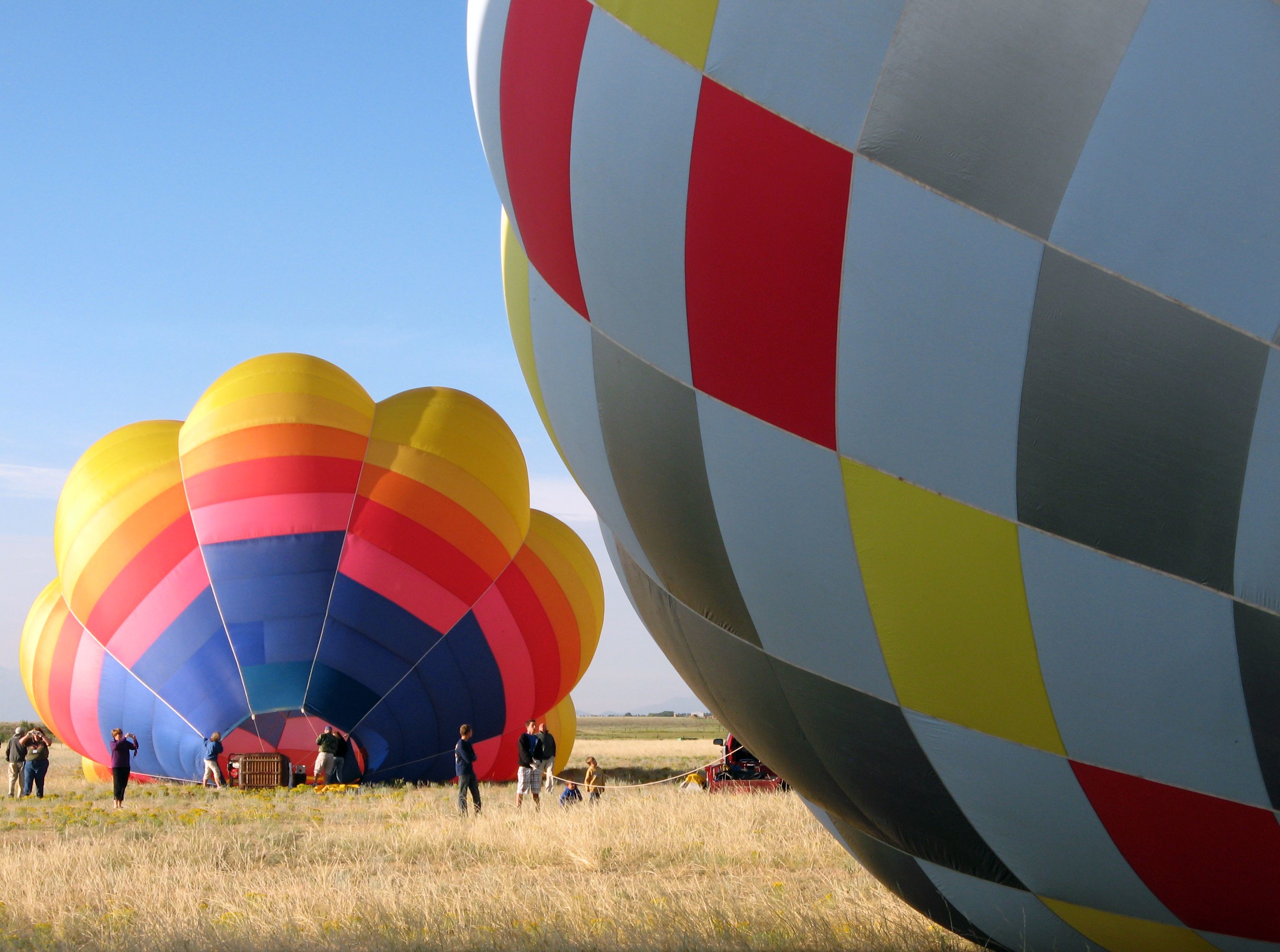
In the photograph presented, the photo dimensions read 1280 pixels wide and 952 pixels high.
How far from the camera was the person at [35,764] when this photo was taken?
1650 centimetres

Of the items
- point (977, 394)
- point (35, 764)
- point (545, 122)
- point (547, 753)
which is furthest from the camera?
point (35, 764)

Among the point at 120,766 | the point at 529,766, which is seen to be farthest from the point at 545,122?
the point at 120,766

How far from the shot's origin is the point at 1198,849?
360cm

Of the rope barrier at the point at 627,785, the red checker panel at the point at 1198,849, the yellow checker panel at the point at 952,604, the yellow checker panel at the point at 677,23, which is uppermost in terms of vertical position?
the yellow checker panel at the point at 677,23

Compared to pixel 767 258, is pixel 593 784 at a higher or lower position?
lower

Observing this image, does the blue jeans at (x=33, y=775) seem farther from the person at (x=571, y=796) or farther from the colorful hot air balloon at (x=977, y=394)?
the colorful hot air balloon at (x=977, y=394)

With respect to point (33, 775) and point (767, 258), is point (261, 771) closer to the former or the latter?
point (33, 775)

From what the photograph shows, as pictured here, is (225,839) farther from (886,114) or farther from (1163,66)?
(1163,66)

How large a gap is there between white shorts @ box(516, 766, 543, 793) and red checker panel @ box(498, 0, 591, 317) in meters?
9.42

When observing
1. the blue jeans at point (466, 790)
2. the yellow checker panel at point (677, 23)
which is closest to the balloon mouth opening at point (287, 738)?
the blue jeans at point (466, 790)

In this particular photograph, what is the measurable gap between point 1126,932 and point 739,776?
12488 mm

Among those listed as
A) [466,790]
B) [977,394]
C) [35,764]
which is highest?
[977,394]

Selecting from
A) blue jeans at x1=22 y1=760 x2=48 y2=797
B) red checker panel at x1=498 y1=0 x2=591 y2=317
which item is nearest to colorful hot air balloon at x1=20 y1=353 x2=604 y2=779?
blue jeans at x1=22 y1=760 x2=48 y2=797

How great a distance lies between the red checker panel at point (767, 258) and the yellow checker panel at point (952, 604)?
0.31 m
